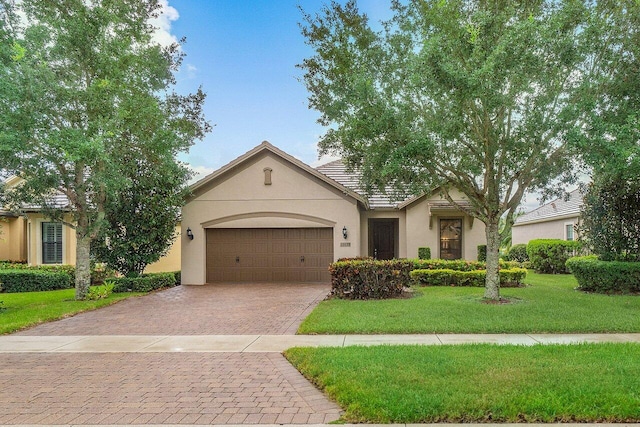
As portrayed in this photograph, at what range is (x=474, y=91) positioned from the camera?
969cm

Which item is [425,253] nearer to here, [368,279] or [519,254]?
[368,279]

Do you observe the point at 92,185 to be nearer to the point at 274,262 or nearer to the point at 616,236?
the point at 274,262

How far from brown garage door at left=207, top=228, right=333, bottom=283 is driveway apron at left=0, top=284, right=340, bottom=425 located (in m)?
8.45

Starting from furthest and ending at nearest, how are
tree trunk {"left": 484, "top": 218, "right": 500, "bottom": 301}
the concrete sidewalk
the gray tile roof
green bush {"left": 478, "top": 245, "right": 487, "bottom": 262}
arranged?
the gray tile roof < green bush {"left": 478, "top": 245, "right": 487, "bottom": 262} < tree trunk {"left": 484, "top": 218, "right": 500, "bottom": 301} < the concrete sidewalk

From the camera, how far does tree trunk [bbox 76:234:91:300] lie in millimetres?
13594

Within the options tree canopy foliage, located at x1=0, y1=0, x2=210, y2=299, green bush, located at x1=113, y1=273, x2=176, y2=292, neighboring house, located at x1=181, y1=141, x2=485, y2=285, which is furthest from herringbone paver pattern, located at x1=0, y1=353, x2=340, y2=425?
neighboring house, located at x1=181, y1=141, x2=485, y2=285

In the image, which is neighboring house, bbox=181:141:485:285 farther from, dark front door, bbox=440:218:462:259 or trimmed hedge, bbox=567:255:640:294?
trimmed hedge, bbox=567:255:640:294

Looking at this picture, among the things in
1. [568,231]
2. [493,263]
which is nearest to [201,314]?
[493,263]

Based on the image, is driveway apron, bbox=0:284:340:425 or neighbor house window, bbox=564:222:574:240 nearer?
Answer: driveway apron, bbox=0:284:340:425

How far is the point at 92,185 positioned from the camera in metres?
13.7

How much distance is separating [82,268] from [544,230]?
25.9 meters

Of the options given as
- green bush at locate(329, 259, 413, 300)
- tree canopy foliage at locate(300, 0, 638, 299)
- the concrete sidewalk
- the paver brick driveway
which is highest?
tree canopy foliage at locate(300, 0, 638, 299)

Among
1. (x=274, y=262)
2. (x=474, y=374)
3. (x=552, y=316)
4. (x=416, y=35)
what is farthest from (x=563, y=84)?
(x=274, y=262)

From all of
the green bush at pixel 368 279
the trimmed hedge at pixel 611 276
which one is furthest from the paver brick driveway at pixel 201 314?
the trimmed hedge at pixel 611 276
